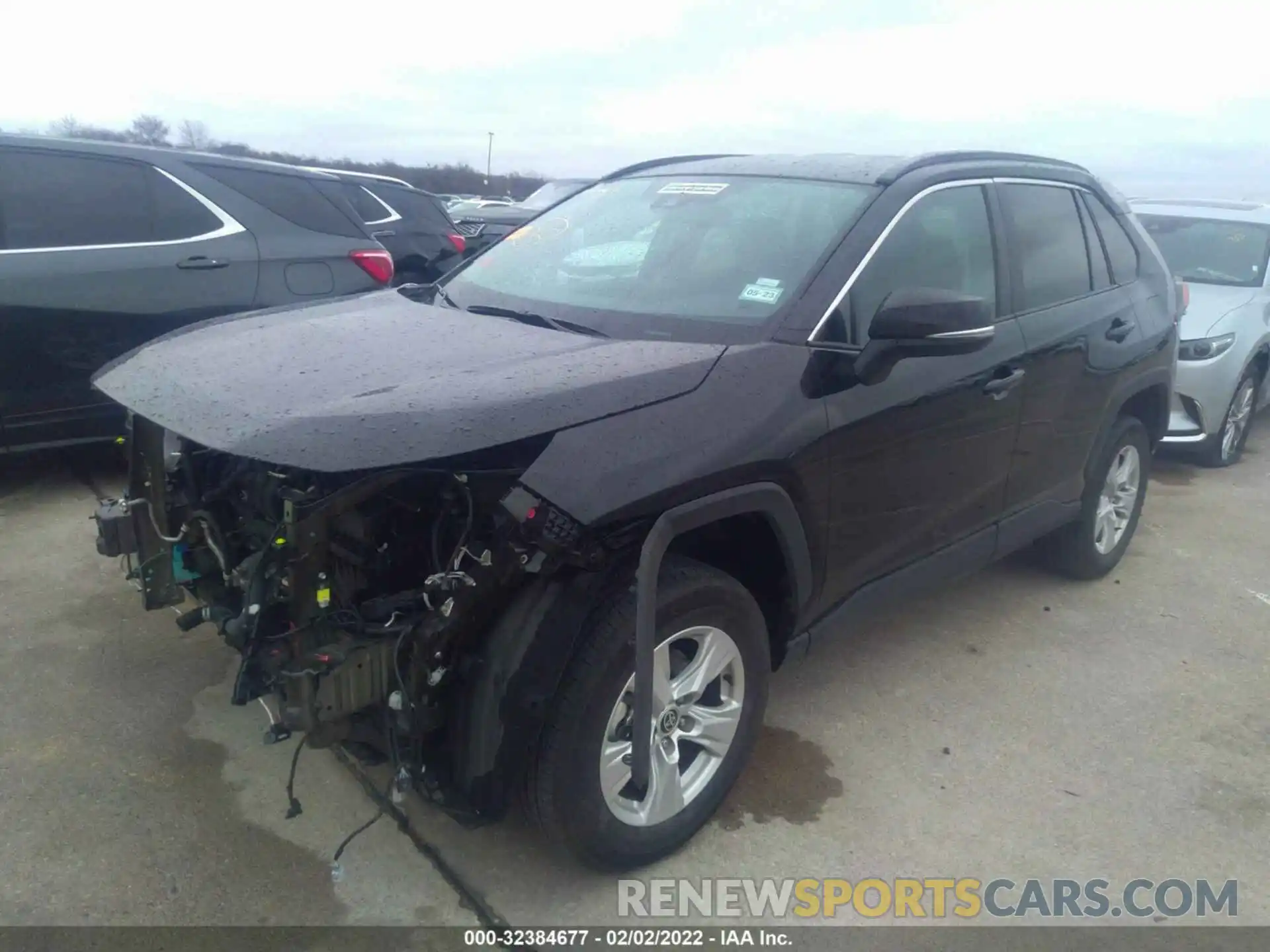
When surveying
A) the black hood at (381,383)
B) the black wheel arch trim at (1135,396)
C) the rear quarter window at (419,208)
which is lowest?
the black wheel arch trim at (1135,396)

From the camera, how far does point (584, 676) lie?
234 centimetres

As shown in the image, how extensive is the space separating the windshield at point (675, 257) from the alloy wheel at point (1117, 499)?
2244 mm

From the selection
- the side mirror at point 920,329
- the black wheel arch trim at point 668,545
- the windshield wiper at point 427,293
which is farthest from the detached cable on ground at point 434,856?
the side mirror at point 920,329

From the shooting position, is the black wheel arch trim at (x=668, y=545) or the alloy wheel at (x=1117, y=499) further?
the alloy wheel at (x=1117, y=499)

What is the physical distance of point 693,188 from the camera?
11.7ft

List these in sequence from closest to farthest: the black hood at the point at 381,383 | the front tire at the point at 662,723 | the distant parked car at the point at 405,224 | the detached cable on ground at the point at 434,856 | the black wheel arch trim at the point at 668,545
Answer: the black hood at the point at 381,383 < the black wheel arch trim at the point at 668,545 < the front tire at the point at 662,723 < the detached cable on ground at the point at 434,856 < the distant parked car at the point at 405,224

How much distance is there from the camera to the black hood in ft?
6.91

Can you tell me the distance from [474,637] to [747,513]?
0.82m

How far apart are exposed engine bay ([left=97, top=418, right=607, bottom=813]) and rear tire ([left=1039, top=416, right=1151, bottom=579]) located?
9.87 feet

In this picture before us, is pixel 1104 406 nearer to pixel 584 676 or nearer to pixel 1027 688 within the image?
pixel 1027 688

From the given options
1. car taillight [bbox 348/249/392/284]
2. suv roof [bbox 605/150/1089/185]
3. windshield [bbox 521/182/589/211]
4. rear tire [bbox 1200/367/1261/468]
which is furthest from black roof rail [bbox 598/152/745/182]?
windshield [bbox 521/182/589/211]

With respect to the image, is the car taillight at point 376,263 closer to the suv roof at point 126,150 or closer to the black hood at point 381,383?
the suv roof at point 126,150

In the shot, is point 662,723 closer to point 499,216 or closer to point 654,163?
point 654,163

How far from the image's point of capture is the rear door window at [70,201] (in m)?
4.79
